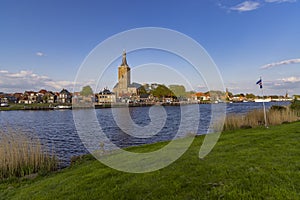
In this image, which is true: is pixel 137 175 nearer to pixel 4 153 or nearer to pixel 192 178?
pixel 192 178

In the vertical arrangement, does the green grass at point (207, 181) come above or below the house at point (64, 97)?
below

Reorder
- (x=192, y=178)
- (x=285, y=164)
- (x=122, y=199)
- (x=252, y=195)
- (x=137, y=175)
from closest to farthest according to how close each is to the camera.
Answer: (x=252, y=195) < (x=122, y=199) < (x=192, y=178) < (x=285, y=164) < (x=137, y=175)

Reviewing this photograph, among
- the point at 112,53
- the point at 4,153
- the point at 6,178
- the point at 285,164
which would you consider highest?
the point at 112,53

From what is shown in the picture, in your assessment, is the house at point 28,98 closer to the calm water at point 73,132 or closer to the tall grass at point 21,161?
the calm water at point 73,132

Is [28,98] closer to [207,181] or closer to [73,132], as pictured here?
[73,132]

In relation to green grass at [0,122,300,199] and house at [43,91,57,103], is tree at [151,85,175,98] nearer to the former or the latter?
green grass at [0,122,300,199]

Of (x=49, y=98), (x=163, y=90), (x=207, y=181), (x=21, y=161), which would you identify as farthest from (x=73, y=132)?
(x=49, y=98)

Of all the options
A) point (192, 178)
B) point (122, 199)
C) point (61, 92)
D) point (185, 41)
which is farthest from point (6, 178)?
point (61, 92)

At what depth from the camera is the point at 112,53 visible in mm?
7926

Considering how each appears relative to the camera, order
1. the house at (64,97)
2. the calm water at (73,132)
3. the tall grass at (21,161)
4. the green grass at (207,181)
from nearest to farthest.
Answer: the green grass at (207,181) < the tall grass at (21,161) < the calm water at (73,132) < the house at (64,97)

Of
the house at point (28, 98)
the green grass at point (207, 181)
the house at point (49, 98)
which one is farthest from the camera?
the house at point (28, 98)

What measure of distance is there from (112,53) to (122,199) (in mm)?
4912

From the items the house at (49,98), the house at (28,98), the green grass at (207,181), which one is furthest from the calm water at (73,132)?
the house at (28,98)

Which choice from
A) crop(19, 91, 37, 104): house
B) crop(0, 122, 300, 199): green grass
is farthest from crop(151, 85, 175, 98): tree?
crop(19, 91, 37, 104): house
